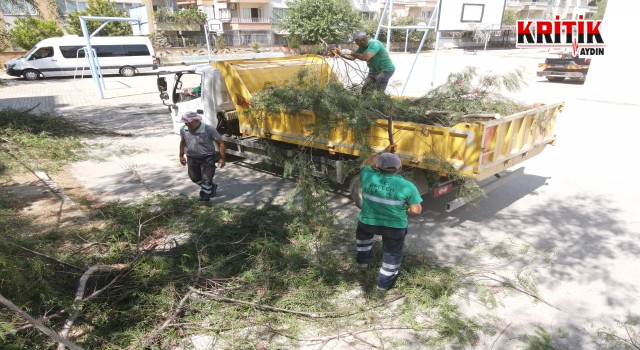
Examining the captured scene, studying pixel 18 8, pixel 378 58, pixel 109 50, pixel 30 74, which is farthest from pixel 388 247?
pixel 30 74

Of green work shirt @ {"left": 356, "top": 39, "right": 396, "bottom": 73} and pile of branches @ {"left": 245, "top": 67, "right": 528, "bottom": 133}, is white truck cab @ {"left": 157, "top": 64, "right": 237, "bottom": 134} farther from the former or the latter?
green work shirt @ {"left": 356, "top": 39, "right": 396, "bottom": 73}

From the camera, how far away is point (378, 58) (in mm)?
6500

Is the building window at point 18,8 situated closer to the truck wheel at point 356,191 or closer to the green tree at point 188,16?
the truck wheel at point 356,191

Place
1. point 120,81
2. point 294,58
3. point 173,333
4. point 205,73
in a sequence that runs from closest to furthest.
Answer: point 173,333 < point 205,73 < point 294,58 < point 120,81

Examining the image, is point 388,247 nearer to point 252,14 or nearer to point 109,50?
point 109,50

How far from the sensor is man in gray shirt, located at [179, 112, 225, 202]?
18.8ft

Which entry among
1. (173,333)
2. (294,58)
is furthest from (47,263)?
(294,58)

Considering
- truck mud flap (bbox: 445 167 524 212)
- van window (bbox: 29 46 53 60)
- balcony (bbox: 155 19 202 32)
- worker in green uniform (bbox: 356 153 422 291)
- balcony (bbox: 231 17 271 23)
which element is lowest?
truck mud flap (bbox: 445 167 524 212)

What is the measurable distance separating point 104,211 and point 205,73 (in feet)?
9.61

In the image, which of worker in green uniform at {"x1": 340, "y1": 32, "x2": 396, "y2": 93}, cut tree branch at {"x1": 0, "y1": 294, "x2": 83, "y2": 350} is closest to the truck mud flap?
worker in green uniform at {"x1": 340, "y1": 32, "x2": 396, "y2": 93}

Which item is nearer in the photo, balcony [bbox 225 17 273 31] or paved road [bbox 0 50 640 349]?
paved road [bbox 0 50 640 349]

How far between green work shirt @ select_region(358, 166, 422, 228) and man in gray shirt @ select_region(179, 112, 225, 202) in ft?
9.68

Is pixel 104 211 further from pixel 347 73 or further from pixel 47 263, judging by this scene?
pixel 347 73

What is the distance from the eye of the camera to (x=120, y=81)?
70.2 feet
